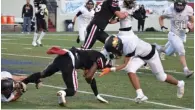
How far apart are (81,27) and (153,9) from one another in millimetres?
22064

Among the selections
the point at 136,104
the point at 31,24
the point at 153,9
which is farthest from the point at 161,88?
the point at 153,9

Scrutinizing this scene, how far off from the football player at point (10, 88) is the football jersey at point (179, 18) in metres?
4.91

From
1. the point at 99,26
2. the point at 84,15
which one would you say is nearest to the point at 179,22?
the point at 99,26

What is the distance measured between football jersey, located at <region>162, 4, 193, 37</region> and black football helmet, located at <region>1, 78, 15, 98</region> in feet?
16.8

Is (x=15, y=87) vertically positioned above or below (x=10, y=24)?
above

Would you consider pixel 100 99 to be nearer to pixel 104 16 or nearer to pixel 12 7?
pixel 104 16

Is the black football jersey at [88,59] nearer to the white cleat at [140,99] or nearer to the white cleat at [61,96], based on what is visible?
the white cleat at [61,96]

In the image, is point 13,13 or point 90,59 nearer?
point 90,59

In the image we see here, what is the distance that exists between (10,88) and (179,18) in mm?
5277

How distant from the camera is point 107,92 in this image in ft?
32.7

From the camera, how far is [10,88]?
333 inches

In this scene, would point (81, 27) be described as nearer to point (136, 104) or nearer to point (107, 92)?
point (107, 92)

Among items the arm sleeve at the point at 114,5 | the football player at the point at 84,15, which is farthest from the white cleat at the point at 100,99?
the football player at the point at 84,15

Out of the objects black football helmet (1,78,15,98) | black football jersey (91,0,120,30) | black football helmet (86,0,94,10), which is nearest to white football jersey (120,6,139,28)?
black football jersey (91,0,120,30)
